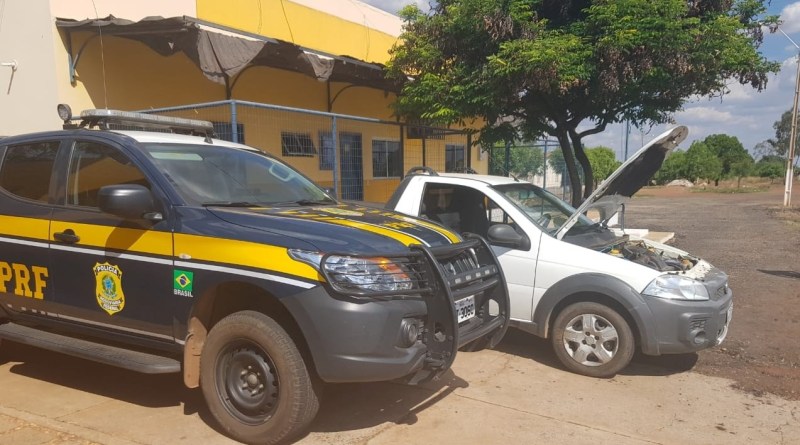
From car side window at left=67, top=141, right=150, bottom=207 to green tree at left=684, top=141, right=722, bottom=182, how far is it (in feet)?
208

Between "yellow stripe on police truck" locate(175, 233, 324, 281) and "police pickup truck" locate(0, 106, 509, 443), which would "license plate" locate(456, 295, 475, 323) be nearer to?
"police pickup truck" locate(0, 106, 509, 443)

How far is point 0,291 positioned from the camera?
4.41 m

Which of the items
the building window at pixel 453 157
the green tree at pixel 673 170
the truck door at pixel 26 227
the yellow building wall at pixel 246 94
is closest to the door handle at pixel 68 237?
the truck door at pixel 26 227

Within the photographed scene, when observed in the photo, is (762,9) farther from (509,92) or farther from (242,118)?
(242,118)

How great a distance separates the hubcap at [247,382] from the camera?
134 inches

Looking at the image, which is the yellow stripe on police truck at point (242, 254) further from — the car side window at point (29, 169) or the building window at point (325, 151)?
the building window at point (325, 151)

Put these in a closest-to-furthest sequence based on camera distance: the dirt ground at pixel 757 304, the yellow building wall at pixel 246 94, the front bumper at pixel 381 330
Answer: the front bumper at pixel 381 330 < the dirt ground at pixel 757 304 < the yellow building wall at pixel 246 94

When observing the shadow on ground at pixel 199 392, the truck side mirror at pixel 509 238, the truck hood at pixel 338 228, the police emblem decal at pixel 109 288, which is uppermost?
the truck hood at pixel 338 228

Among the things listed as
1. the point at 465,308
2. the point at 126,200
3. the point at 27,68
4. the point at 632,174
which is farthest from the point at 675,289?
the point at 27,68

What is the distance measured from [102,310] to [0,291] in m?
1.19

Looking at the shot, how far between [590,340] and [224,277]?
3.16 metres

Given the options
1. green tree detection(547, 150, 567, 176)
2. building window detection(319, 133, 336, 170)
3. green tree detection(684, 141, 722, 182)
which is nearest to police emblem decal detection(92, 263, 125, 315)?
building window detection(319, 133, 336, 170)

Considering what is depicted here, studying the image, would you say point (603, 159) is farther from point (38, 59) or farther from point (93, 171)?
point (93, 171)

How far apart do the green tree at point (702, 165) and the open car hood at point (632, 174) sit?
59417mm
